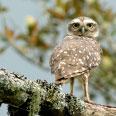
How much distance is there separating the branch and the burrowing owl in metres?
0.75

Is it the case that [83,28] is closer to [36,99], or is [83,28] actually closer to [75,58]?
[75,58]

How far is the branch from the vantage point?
17.7ft

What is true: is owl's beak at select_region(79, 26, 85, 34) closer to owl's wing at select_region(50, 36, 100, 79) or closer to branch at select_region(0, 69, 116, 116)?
owl's wing at select_region(50, 36, 100, 79)

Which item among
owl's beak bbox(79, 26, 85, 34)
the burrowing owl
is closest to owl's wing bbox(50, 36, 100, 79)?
the burrowing owl

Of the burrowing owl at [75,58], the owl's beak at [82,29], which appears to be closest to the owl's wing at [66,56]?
the burrowing owl at [75,58]

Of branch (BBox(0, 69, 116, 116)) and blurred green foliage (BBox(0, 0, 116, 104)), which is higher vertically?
blurred green foliage (BBox(0, 0, 116, 104))

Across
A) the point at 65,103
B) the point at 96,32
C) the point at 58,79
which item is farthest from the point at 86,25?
the point at 65,103

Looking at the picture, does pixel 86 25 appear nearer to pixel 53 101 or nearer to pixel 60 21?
pixel 60 21

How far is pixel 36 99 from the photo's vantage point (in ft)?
18.4

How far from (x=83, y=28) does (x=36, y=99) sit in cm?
436

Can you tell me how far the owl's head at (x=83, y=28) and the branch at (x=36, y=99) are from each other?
362cm

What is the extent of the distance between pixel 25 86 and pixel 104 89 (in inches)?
222

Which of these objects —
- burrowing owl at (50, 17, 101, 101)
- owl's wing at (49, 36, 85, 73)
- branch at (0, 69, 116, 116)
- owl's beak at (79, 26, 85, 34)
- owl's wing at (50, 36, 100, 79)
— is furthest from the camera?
owl's beak at (79, 26, 85, 34)

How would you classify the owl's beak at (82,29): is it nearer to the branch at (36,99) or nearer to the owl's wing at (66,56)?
the owl's wing at (66,56)
